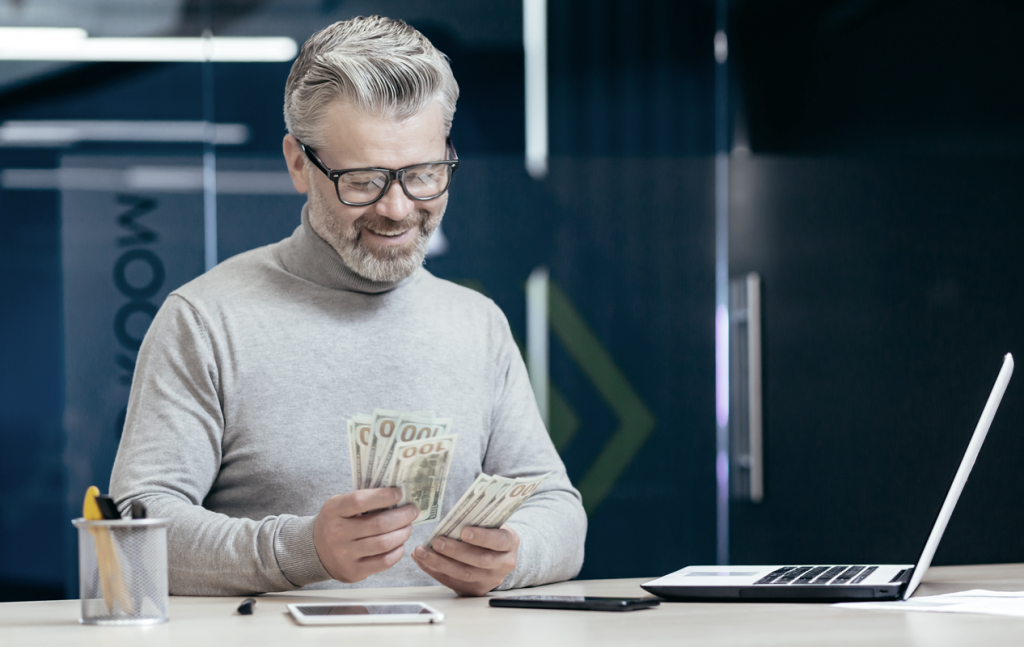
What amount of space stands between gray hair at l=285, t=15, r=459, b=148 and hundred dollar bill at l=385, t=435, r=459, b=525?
68cm

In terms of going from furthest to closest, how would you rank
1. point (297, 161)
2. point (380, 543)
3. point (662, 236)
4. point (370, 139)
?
1. point (662, 236)
2. point (297, 161)
3. point (370, 139)
4. point (380, 543)

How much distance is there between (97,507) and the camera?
3.30 ft

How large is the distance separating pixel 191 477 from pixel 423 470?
51 cm

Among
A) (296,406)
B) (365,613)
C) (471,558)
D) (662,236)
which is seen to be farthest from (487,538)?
(662,236)

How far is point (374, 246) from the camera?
1.65 metres

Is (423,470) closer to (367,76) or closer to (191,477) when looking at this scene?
(191,477)

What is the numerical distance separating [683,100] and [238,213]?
1.51 metres

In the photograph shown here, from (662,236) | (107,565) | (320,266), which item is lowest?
(107,565)

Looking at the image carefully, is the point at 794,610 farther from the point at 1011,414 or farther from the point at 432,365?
the point at 1011,414

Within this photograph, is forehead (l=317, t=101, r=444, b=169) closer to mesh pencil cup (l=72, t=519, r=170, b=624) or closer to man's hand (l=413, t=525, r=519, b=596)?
man's hand (l=413, t=525, r=519, b=596)

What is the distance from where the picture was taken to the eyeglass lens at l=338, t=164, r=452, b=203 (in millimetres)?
1587

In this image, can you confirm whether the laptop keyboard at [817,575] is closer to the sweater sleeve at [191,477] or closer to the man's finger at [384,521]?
the man's finger at [384,521]

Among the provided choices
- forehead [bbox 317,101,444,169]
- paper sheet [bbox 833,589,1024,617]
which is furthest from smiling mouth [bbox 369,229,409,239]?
paper sheet [bbox 833,589,1024,617]

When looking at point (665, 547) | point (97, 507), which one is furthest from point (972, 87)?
point (97, 507)
